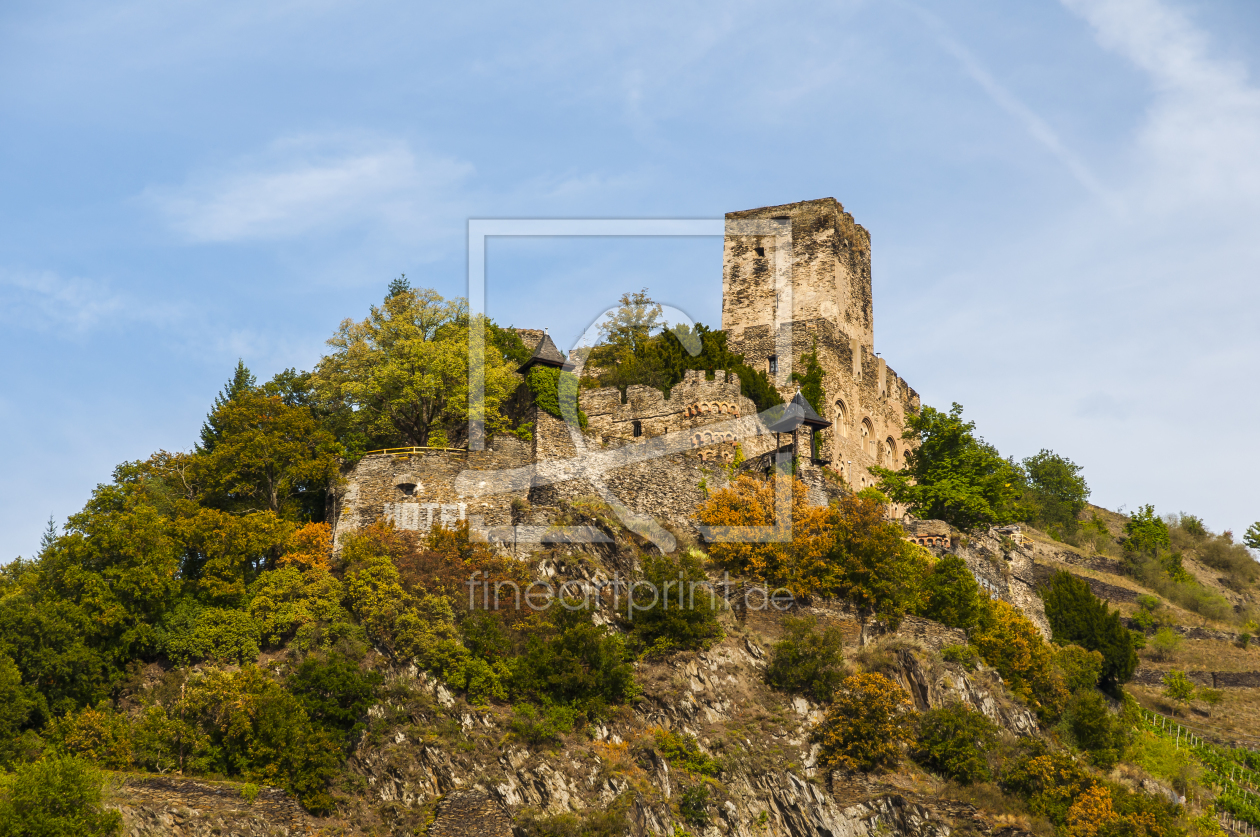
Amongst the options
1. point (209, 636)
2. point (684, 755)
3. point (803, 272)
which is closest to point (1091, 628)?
point (803, 272)

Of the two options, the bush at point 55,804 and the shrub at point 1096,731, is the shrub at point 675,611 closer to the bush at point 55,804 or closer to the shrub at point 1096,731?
the shrub at point 1096,731

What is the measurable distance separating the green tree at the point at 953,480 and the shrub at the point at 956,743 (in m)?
16.1

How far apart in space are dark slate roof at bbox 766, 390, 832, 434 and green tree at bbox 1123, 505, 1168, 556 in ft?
111

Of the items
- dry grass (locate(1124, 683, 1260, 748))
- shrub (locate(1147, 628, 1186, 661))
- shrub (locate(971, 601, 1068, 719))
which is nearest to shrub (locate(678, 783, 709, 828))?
shrub (locate(971, 601, 1068, 719))

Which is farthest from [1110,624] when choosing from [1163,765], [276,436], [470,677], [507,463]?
[276,436]

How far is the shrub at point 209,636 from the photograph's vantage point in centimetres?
3684

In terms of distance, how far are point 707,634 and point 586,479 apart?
325 inches

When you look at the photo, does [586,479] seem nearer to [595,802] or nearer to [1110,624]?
[595,802]

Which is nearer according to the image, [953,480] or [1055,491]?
[953,480]

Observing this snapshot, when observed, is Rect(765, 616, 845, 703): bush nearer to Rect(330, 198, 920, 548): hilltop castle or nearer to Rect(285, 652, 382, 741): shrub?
Rect(330, 198, 920, 548): hilltop castle

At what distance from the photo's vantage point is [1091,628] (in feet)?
170

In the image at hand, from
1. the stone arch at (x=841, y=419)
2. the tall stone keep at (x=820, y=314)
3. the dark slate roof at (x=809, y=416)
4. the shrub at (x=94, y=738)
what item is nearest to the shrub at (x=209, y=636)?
the shrub at (x=94, y=738)

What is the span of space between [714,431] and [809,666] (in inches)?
501

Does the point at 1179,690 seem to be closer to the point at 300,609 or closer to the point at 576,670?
the point at 576,670
